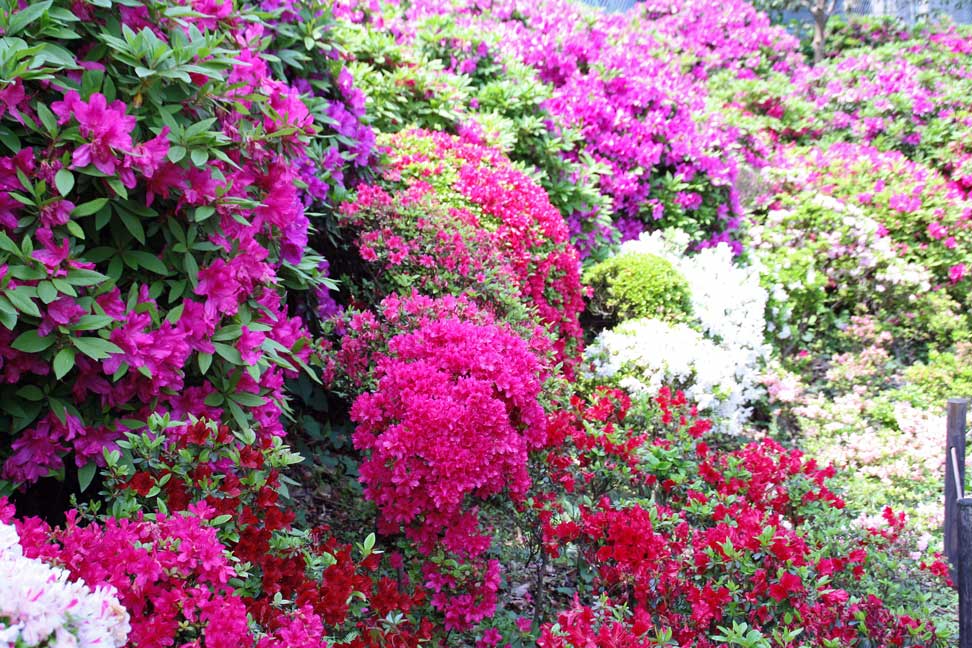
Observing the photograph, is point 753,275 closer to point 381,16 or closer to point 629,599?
point 381,16

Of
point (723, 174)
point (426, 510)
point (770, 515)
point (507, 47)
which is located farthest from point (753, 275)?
point (426, 510)

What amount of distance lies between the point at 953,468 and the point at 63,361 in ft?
7.75

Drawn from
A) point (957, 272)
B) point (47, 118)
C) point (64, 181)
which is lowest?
point (957, 272)

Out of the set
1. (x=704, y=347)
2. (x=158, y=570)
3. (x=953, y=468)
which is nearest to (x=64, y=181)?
(x=158, y=570)

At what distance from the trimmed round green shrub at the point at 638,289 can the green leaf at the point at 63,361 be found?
3.73 metres

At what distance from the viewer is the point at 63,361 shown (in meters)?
2.05

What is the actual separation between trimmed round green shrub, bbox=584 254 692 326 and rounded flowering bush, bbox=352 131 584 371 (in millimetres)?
722

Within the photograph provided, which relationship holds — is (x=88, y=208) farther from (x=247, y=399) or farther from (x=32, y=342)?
(x=247, y=399)

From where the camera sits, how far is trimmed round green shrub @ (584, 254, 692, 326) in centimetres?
530

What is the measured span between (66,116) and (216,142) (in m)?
0.38

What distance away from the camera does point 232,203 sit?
242cm

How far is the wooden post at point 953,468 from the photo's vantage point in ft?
7.66

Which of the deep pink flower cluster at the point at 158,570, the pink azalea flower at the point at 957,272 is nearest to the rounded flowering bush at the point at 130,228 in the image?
the deep pink flower cluster at the point at 158,570

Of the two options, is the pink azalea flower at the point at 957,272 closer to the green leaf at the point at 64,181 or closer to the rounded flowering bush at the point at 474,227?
the rounded flowering bush at the point at 474,227
